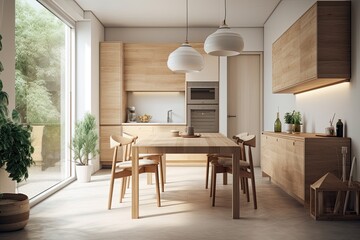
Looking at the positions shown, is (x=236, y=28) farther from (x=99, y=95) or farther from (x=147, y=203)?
(x=147, y=203)

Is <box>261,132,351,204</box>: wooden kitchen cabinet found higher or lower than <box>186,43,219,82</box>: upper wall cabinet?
lower

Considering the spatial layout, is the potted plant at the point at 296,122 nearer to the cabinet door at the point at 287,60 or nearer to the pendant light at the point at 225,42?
the cabinet door at the point at 287,60

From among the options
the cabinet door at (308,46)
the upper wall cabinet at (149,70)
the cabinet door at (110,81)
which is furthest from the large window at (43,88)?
the cabinet door at (308,46)

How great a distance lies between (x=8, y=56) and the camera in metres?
3.77

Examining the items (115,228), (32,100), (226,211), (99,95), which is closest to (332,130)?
(226,211)

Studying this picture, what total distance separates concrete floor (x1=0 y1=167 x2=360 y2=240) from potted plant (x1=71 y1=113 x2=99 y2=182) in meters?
0.77

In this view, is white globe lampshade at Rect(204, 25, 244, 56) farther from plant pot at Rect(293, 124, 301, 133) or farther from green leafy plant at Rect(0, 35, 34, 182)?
green leafy plant at Rect(0, 35, 34, 182)

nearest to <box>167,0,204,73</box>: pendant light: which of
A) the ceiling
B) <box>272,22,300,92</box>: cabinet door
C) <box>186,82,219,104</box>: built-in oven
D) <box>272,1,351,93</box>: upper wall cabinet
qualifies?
<box>272,22,300,92</box>: cabinet door

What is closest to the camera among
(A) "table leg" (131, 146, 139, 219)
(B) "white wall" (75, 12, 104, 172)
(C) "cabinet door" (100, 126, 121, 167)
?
(A) "table leg" (131, 146, 139, 219)

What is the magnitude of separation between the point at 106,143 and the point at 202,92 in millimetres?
2226

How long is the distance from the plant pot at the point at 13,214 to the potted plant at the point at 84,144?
8.48ft

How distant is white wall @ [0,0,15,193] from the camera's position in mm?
3668

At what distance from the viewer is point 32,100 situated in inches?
184

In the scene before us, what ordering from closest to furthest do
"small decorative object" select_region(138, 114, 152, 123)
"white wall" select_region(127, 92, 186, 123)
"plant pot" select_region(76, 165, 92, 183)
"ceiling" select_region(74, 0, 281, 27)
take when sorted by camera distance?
"plant pot" select_region(76, 165, 92, 183)
"ceiling" select_region(74, 0, 281, 27)
"small decorative object" select_region(138, 114, 152, 123)
"white wall" select_region(127, 92, 186, 123)
